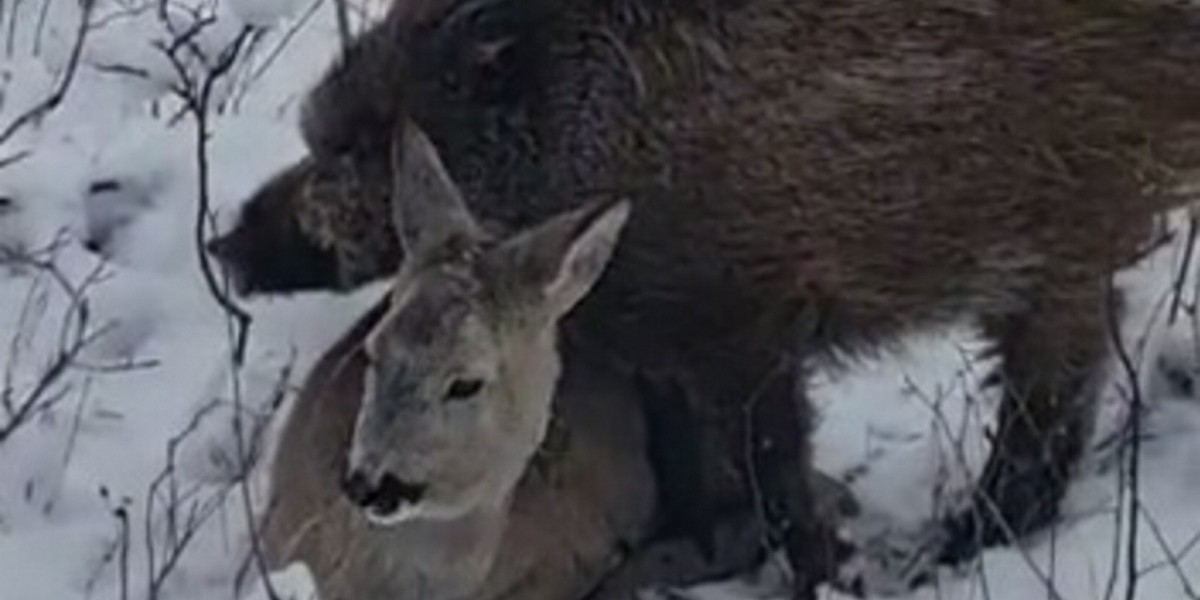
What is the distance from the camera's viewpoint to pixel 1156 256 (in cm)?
1008

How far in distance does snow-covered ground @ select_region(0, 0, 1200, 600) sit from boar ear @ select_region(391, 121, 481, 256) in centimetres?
76

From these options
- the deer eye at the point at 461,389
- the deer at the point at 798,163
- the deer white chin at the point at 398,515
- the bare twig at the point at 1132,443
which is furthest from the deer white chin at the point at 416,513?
the bare twig at the point at 1132,443

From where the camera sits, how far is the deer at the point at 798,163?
9.36 meters

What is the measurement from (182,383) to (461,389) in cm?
133

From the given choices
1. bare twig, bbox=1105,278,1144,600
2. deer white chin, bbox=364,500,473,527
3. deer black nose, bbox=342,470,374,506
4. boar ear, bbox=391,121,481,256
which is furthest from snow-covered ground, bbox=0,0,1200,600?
boar ear, bbox=391,121,481,256

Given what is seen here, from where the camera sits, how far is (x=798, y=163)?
368 inches

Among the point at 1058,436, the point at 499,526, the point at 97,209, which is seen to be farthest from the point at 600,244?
the point at 97,209

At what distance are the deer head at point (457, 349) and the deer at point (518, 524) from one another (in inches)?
7.7

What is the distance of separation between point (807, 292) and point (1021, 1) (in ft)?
2.49

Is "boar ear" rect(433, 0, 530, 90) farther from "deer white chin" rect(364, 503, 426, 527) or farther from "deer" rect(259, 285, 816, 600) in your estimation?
"deer white chin" rect(364, 503, 426, 527)

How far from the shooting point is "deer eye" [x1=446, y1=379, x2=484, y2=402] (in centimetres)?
869

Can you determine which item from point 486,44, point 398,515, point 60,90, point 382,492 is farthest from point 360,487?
point 60,90

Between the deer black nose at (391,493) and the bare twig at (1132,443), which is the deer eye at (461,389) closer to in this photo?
the deer black nose at (391,493)

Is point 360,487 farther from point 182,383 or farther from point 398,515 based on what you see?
point 182,383
